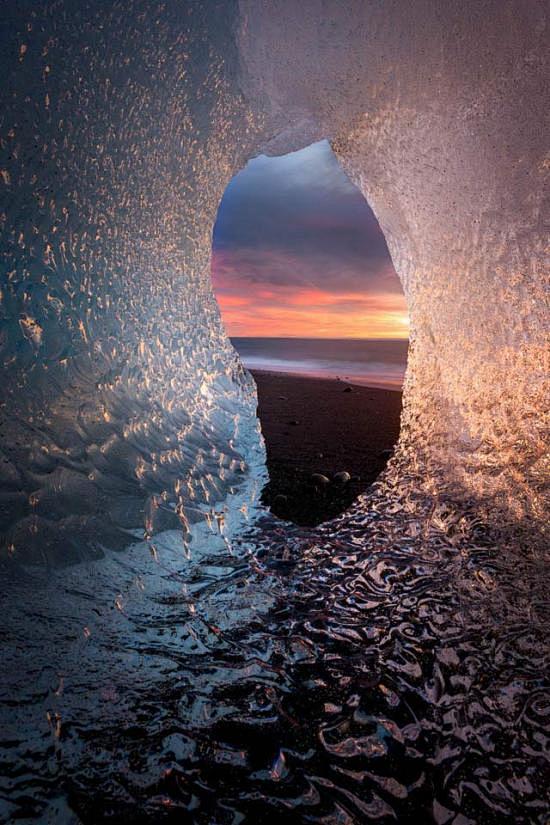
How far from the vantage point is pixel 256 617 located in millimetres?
1633

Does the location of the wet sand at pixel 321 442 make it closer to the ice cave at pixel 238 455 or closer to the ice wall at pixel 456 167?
the ice cave at pixel 238 455

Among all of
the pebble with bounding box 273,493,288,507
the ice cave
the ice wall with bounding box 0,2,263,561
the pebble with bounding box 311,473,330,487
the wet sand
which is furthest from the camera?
the pebble with bounding box 311,473,330,487

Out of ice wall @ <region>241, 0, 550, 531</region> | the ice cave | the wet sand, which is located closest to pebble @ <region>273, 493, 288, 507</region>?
the wet sand

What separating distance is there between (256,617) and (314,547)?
605 mm

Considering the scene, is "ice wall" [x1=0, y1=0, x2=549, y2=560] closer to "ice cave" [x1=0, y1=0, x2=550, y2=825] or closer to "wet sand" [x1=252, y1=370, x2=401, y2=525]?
"ice cave" [x1=0, y1=0, x2=550, y2=825]

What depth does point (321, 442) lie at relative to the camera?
4.30 meters

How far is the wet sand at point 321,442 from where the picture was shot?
291 centimetres

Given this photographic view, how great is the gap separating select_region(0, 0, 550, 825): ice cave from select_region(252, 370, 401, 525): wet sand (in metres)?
0.21

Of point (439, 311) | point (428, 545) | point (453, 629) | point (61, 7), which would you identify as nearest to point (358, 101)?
point (439, 311)

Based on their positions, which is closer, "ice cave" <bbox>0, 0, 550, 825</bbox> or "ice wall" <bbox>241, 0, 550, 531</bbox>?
"ice cave" <bbox>0, 0, 550, 825</bbox>

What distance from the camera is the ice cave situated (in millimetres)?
1091

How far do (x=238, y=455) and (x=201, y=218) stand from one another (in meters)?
1.26

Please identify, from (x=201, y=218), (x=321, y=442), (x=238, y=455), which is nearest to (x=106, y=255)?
(x=201, y=218)

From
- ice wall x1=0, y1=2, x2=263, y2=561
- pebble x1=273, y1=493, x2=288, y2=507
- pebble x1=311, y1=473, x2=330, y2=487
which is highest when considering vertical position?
ice wall x1=0, y1=2, x2=263, y2=561
